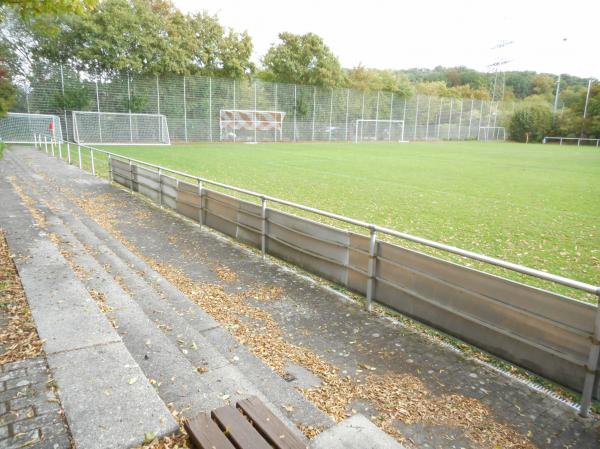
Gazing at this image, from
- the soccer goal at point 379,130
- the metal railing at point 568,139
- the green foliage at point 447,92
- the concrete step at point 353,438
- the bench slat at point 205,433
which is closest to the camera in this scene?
the bench slat at point 205,433

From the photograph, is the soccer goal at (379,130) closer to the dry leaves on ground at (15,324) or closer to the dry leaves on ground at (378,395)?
the dry leaves on ground at (378,395)

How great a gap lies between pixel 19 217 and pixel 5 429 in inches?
232

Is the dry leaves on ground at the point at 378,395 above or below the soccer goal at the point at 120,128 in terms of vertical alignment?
below

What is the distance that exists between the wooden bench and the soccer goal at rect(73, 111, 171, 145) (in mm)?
33394

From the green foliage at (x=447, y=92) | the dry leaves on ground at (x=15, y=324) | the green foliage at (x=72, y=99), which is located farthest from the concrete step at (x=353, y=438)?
the green foliage at (x=447, y=92)

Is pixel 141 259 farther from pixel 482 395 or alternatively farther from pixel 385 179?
pixel 385 179

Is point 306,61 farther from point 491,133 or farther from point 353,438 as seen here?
point 353,438

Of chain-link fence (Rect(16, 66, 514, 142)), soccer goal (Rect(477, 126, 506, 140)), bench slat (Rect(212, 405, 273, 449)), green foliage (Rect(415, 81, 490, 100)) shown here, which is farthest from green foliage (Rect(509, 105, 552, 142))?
bench slat (Rect(212, 405, 273, 449))

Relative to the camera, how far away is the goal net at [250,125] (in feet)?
133

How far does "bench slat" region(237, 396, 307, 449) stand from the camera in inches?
97.8

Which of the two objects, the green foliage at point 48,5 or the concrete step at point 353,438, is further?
the green foliage at point 48,5

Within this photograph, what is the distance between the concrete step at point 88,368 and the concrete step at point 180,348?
0.21m

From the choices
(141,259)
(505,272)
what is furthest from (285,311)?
(505,272)

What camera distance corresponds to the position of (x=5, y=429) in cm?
246
